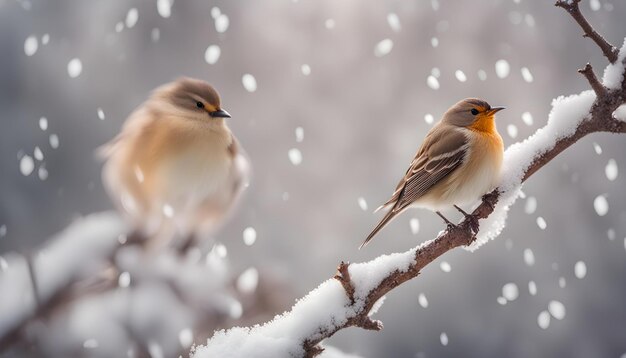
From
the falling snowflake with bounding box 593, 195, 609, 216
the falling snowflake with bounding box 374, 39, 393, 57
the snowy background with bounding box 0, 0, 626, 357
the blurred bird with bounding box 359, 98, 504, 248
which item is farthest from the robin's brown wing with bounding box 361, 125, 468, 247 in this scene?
the falling snowflake with bounding box 593, 195, 609, 216

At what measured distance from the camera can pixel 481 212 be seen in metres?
0.63

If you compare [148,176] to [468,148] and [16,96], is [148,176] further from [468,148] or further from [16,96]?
[16,96]

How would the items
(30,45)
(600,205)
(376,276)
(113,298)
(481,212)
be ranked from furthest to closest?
(600,205) < (30,45) < (113,298) < (481,212) < (376,276)

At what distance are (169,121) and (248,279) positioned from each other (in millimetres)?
384

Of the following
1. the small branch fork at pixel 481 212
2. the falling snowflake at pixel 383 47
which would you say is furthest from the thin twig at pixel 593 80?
the falling snowflake at pixel 383 47

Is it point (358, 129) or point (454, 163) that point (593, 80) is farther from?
point (358, 129)

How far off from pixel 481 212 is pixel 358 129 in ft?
3.47

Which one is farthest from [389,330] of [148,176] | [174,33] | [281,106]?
[148,176]

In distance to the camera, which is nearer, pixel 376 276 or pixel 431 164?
pixel 376 276

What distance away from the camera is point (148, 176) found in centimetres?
75

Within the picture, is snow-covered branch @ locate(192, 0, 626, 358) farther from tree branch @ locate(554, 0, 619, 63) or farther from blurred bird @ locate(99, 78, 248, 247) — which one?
→ blurred bird @ locate(99, 78, 248, 247)

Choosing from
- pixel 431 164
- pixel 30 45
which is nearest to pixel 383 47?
pixel 30 45

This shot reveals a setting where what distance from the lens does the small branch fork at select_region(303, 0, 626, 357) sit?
52cm

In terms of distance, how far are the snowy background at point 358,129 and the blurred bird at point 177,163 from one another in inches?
23.9
